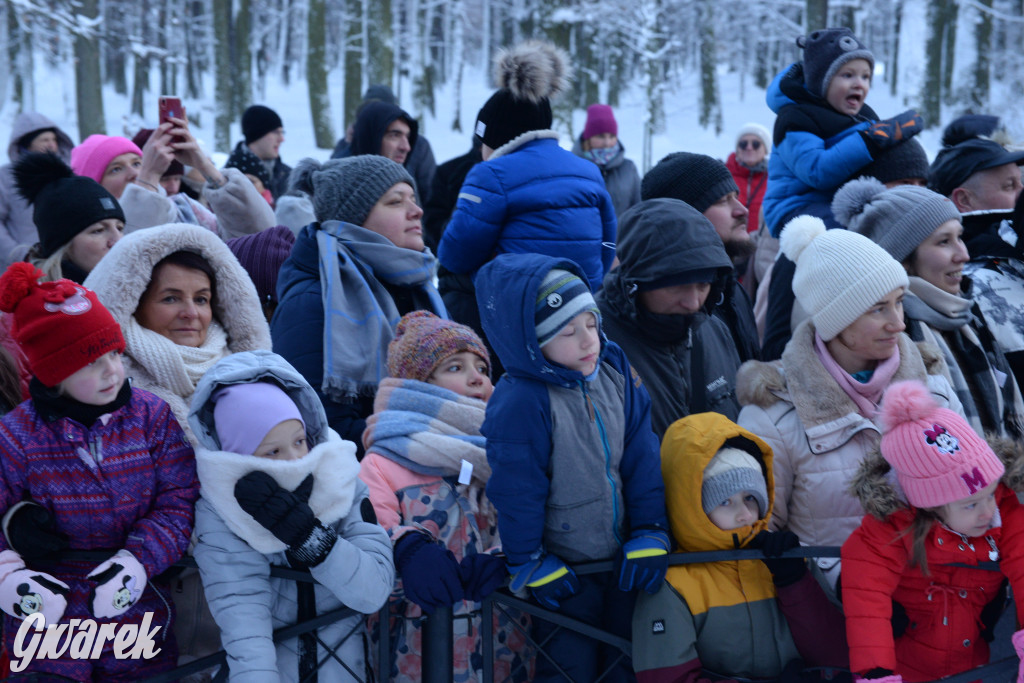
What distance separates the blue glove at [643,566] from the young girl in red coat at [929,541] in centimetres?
54

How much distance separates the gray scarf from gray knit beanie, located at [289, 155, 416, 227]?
0.36ft

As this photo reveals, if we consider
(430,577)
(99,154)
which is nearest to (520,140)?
(430,577)

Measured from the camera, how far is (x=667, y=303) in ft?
11.4

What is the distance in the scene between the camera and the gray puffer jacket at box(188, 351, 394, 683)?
2.57 meters

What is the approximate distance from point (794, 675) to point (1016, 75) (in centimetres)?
3202

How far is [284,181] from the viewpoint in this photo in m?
8.95

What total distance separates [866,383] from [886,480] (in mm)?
520

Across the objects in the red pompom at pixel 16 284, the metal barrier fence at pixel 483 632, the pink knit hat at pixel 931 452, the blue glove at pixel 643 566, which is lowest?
the metal barrier fence at pixel 483 632

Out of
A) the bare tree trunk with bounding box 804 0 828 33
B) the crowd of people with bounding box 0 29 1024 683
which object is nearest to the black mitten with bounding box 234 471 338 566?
the crowd of people with bounding box 0 29 1024 683

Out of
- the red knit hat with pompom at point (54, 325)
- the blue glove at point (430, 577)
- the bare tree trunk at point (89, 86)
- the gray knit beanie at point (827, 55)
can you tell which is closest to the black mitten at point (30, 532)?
the red knit hat with pompom at point (54, 325)

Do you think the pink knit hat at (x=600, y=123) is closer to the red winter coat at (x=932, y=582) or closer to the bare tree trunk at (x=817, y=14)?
the red winter coat at (x=932, y=582)

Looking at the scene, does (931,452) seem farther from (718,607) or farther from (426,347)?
(426,347)

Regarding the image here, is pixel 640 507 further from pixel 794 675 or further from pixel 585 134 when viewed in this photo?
pixel 585 134

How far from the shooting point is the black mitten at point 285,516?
2533mm
